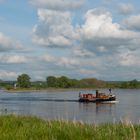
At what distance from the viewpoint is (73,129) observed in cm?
1272

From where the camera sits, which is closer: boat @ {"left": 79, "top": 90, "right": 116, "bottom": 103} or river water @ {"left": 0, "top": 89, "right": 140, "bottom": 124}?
river water @ {"left": 0, "top": 89, "right": 140, "bottom": 124}

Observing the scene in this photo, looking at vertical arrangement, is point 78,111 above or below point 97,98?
below

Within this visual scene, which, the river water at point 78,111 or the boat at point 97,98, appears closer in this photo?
the river water at point 78,111

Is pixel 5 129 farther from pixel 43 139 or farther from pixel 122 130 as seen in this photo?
pixel 122 130

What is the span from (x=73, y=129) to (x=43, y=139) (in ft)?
→ 5.26

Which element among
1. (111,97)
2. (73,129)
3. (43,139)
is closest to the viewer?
(43,139)

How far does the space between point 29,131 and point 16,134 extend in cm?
86

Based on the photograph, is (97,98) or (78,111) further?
(97,98)

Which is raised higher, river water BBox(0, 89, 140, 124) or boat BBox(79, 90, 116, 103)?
boat BBox(79, 90, 116, 103)

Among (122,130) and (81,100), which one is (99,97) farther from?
(122,130)

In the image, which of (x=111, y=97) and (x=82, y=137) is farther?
(x=111, y=97)

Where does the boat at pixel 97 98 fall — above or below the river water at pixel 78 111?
above

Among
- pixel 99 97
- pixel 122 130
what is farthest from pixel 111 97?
pixel 122 130

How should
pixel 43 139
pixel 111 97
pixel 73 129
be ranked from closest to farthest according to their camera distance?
pixel 43 139 < pixel 73 129 < pixel 111 97
